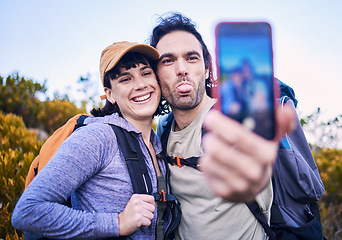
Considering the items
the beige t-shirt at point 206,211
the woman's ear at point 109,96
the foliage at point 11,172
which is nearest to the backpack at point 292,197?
the beige t-shirt at point 206,211

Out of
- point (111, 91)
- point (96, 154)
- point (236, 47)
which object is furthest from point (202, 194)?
point (236, 47)

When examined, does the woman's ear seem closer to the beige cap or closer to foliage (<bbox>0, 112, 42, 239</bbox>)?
the beige cap

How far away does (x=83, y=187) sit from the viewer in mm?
1811

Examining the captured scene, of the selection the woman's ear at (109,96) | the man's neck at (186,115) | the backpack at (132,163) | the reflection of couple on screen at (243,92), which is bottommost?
the backpack at (132,163)

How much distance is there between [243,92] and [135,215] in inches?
45.4

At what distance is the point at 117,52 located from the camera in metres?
2.15

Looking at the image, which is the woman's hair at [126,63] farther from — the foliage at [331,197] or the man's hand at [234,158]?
the foliage at [331,197]

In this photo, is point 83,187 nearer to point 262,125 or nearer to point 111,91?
point 111,91

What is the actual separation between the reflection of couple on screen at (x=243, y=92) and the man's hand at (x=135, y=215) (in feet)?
3.52

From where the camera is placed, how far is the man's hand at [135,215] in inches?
63.6

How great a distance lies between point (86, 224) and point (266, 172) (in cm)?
124

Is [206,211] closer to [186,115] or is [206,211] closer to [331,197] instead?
[186,115]

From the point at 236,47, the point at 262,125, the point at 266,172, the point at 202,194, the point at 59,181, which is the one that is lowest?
the point at 202,194

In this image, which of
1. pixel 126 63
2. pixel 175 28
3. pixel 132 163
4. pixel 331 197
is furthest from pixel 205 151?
pixel 331 197
